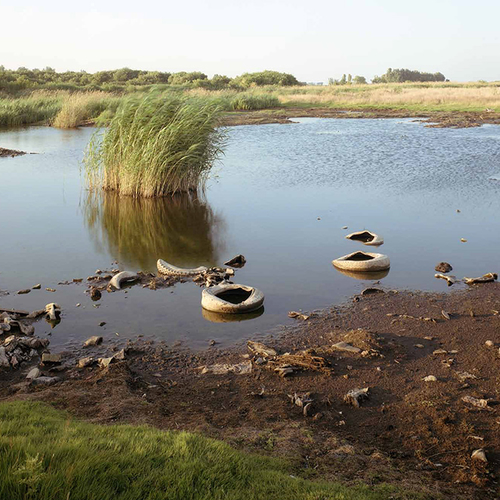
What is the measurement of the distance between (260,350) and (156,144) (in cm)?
801

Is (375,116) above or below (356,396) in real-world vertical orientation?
above

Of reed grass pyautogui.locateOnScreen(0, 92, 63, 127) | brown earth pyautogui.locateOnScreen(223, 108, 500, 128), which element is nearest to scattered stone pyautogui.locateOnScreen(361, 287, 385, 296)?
brown earth pyautogui.locateOnScreen(223, 108, 500, 128)

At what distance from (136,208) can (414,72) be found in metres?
105

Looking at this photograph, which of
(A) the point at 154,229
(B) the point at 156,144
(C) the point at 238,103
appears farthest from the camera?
(C) the point at 238,103

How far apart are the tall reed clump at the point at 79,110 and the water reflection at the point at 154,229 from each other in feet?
54.3

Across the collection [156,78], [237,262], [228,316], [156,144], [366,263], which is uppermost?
[156,78]

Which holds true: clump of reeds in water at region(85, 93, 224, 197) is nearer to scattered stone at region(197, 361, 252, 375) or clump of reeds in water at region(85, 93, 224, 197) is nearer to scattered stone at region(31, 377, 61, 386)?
scattered stone at region(197, 361, 252, 375)

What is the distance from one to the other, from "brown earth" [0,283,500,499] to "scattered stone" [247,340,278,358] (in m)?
0.09

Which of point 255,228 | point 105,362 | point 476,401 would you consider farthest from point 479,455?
point 255,228

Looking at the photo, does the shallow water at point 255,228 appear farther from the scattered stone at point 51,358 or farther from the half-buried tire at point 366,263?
the scattered stone at point 51,358

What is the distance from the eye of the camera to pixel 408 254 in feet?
30.1

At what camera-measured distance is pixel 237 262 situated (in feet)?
29.3

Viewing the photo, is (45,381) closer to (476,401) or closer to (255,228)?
(476,401)

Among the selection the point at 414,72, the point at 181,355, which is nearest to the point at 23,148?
the point at 181,355
